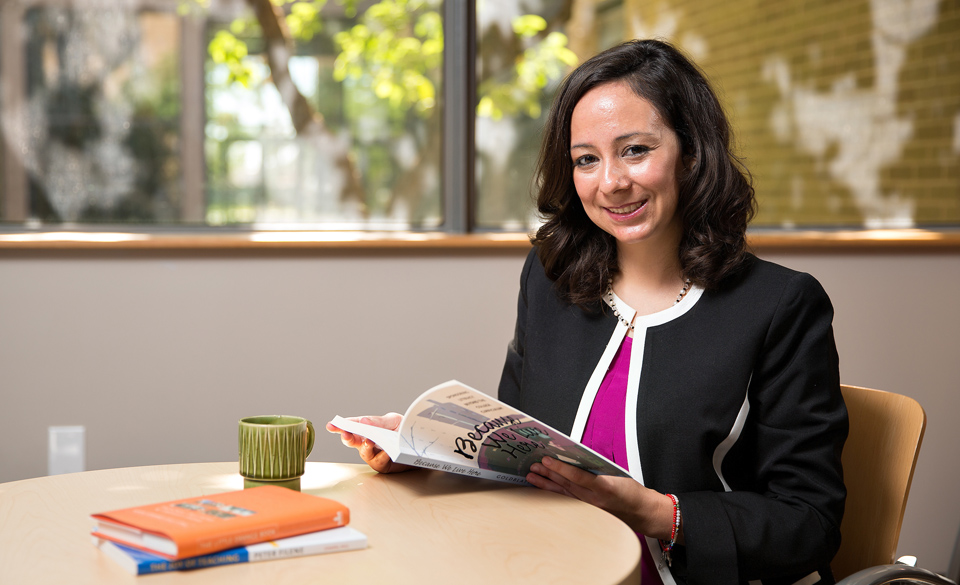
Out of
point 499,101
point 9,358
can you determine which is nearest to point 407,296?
point 499,101

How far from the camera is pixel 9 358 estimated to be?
2.45 m

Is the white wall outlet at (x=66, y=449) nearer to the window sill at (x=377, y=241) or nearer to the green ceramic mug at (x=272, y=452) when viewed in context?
the window sill at (x=377, y=241)

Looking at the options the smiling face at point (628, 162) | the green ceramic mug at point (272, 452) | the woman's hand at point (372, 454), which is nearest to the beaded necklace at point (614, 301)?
the smiling face at point (628, 162)

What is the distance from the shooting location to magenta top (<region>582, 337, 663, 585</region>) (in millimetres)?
1377

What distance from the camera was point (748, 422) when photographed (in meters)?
1.34

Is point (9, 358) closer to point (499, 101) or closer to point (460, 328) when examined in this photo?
point (460, 328)

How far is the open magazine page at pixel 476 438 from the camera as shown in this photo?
1043 millimetres

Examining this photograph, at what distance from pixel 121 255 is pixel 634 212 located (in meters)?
1.70

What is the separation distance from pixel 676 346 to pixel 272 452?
669mm

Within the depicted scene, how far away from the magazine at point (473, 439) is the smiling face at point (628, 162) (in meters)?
0.46

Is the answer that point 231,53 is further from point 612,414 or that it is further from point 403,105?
point 612,414

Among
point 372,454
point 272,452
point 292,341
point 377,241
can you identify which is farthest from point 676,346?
point 292,341

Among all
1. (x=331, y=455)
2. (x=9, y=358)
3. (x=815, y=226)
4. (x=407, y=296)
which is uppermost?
(x=815, y=226)

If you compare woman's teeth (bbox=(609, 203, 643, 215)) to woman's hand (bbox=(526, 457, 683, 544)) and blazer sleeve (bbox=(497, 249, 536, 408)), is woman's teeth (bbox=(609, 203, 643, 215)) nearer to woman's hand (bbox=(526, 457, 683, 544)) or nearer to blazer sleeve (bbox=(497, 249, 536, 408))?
blazer sleeve (bbox=(497, 249, 536, 408))
